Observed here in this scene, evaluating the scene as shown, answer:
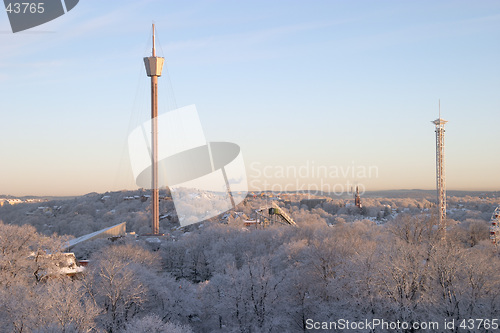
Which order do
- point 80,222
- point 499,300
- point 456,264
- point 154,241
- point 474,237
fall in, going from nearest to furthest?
point 499,300 → point 456,264 → point 154,241 → point 474,237 → point 80,222

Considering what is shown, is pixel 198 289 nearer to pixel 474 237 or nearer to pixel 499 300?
pixel 499 300

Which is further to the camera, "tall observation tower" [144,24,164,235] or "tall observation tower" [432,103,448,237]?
"tall observation tower" [144,24,164,235]

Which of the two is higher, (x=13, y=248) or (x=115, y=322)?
(x=13, y=248)

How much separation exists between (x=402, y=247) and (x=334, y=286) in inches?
240

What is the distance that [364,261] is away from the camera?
1519 inches

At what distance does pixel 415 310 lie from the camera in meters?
31.9

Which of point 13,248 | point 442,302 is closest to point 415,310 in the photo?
point 442,302

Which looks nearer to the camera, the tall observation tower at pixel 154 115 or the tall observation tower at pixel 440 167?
the tall observation tower at pixel 440 167

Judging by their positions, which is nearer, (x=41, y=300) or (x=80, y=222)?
(x=41, y=300)

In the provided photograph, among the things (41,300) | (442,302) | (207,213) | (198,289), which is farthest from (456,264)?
(207,213)

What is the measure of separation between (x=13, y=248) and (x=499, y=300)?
131 ft

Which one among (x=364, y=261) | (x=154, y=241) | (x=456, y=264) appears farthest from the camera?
(x=154, y=241)

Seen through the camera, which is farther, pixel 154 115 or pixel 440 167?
pixel 154 115

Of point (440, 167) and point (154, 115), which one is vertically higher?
point (154, 115)
